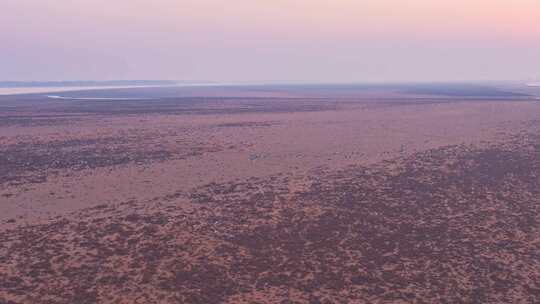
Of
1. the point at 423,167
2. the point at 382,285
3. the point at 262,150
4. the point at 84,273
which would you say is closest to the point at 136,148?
the point at 262,150

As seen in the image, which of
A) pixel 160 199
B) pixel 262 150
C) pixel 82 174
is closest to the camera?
pixel 160 199

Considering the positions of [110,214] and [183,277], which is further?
[110,214]

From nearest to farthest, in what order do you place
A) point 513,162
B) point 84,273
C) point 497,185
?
point 84,273 < point 497,185 < point 513,162

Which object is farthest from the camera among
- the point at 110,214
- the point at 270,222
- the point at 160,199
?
the point at 160,199

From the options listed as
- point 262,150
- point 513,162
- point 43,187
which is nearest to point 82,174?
point 43,187

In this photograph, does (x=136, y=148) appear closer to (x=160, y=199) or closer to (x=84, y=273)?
(x=160, y=199)

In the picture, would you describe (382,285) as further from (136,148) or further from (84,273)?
(136,148)
